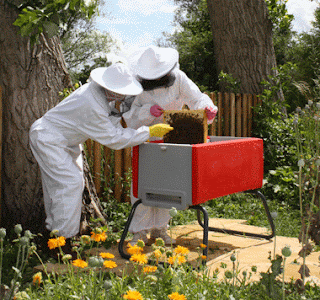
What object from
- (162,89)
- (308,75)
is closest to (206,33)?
(308,75)

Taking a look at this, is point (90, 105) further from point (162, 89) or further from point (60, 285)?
point (60, 285)

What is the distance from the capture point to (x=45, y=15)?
3.82 metres

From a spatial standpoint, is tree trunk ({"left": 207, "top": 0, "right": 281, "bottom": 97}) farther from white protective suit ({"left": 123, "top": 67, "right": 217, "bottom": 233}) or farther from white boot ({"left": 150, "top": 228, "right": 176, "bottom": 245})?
white boot ({"left": 150, "top": 228, "right": 176, "bottom": 245})

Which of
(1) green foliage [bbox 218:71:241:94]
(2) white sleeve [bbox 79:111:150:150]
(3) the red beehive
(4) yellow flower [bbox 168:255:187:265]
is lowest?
(4) yellow flower [bbox 168:255:187:265]

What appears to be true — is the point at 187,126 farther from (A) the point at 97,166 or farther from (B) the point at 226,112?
(B) the point at 226,112

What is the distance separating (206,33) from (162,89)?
780 centimetres

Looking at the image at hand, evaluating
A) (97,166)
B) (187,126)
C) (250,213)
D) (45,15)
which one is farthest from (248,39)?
(45,15)

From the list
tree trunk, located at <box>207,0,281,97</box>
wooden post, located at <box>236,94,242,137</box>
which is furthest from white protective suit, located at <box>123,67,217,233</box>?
tree trunk, located at <box>207,0,281,97</box>

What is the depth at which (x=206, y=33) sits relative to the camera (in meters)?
11.4

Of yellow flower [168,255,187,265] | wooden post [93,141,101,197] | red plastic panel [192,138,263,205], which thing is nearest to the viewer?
yellow flower [168,255,187,265]

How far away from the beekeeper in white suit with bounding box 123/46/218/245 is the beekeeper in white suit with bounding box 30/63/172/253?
0.30 meters

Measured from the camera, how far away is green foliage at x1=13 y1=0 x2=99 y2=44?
3.76m

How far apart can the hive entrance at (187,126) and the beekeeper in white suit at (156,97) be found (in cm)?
14

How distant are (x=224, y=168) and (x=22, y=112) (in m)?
1.99
